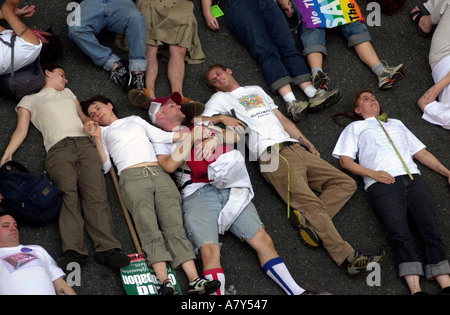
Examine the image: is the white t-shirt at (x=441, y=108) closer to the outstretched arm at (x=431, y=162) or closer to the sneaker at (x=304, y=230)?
the outstretched arm at (x=431, y=162)

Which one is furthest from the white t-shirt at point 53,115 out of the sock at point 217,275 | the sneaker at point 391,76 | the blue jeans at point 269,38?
the sneaker at point 391,76

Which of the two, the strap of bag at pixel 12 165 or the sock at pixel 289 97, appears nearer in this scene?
the strap of bag at pixel 12 165

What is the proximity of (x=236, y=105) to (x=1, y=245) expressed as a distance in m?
1.69

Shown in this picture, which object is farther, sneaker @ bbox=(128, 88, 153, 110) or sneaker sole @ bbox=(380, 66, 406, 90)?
sneaker sole @ bbox=(380, 66, 406, 90)

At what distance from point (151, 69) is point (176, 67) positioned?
17 cm

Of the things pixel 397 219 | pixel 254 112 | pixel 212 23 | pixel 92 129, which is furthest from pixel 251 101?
pixel 397 219

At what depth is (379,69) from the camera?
14.2 ft

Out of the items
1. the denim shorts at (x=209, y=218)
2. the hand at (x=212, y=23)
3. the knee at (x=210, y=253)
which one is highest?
the hand at (x=212, y=23)

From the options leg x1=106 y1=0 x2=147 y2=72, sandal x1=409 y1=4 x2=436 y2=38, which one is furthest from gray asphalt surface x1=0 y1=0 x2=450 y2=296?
leg x1=106 y1=0 x2=147 y2=72

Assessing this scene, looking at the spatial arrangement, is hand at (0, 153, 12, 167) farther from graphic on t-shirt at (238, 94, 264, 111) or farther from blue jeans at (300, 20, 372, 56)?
blue jeans at (300, 20, 372, 56)

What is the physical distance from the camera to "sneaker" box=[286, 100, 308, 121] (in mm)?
3947

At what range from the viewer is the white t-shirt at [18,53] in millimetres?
3500

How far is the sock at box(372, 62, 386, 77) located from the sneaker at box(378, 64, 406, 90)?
0.04 m

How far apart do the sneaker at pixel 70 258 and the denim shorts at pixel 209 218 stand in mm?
598
